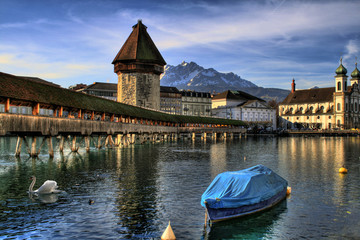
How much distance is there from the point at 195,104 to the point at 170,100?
515 inches

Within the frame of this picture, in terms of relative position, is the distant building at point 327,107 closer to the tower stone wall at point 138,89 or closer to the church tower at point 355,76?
the church tower at point 355,76

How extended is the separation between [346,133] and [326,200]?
113 m

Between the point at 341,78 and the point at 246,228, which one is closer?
the point at 246,228

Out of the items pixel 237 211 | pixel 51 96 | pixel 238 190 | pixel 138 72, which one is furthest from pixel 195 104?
pixel 237 211

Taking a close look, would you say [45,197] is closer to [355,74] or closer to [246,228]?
[246,228]

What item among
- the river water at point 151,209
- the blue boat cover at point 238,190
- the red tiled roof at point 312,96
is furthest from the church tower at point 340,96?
the blue boat cover at point 238,190

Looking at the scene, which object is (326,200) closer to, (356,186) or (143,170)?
(356,186)

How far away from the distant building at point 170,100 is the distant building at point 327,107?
1933 inches

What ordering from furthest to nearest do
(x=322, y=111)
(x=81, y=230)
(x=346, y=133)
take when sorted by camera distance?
(x=322, y=111), (x=346, y=133), (x=81, y=230)

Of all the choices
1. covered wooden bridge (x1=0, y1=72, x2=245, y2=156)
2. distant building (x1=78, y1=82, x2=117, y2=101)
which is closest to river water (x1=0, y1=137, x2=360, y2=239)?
covered wooden bridge (x1=0, y1=72, x2=245, y2=156)

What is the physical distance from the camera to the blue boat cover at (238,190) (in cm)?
1454

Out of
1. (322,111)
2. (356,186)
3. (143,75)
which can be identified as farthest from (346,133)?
(356,186)

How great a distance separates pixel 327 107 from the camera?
474 feet

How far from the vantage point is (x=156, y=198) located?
18953 mm
